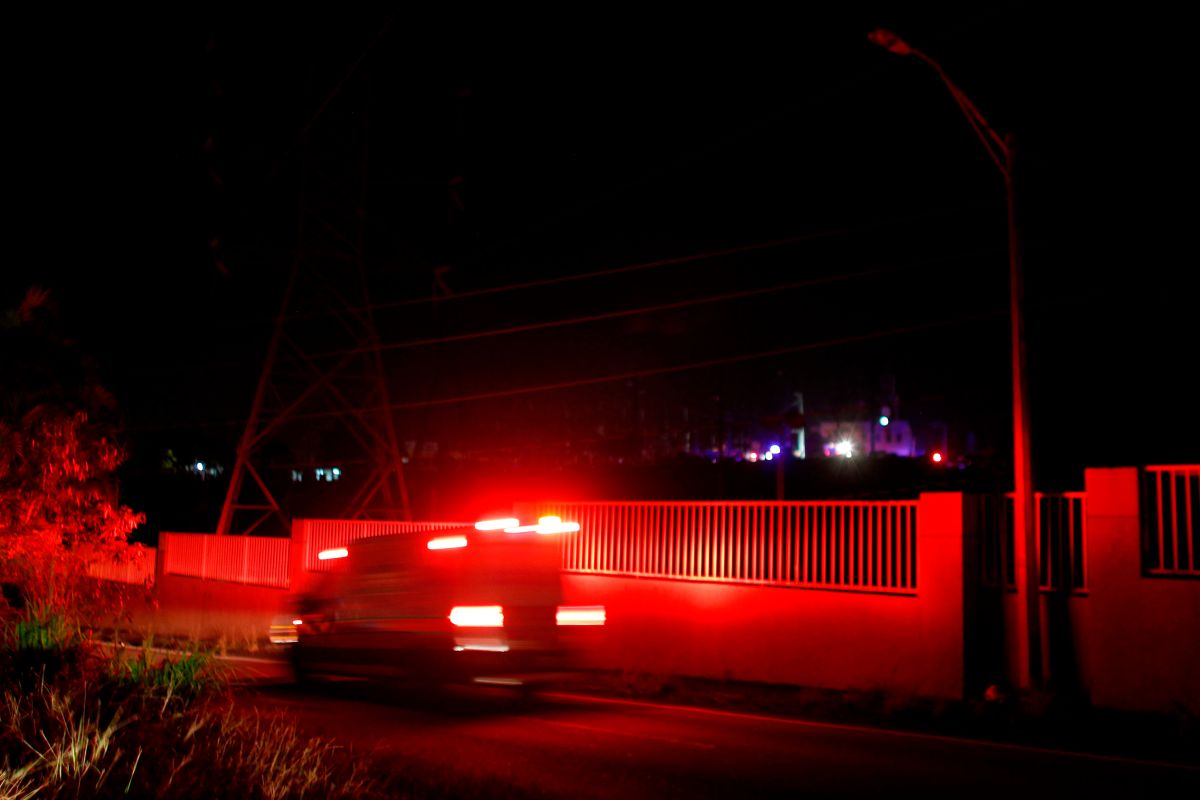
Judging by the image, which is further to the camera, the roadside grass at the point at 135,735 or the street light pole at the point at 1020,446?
the street light pole at the point at 1020,446

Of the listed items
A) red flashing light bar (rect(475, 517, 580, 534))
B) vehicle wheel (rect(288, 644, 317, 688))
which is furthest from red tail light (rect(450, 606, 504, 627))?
vehicle wheel (rect(288, 644, 317, 688))

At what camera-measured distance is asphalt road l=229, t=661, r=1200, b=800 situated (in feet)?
26.5

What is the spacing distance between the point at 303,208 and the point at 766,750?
1800 centimetres

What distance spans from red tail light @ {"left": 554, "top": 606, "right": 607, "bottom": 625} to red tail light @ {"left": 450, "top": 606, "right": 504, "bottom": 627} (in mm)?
729

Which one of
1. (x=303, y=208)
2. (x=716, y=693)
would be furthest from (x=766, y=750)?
(x=303, y=208)

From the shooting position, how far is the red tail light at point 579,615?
11.9 m

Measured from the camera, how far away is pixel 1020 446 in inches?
494

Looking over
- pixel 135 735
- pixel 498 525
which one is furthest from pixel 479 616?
pixel 135 735

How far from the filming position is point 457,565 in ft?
38.3

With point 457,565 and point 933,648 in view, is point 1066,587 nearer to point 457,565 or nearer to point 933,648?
point 933,648

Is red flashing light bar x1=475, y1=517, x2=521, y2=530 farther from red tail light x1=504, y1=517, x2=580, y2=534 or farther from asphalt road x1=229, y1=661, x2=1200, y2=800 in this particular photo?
asphalt road x1=229, y1=661, x2=1200, y2=800

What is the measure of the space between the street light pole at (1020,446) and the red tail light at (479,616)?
20.0 ft

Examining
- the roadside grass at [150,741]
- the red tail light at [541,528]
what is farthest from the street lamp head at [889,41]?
the roadside grass at [150,741]

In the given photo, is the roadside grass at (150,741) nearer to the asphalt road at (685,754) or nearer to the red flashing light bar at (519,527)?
the asphalt road at (685,754)
